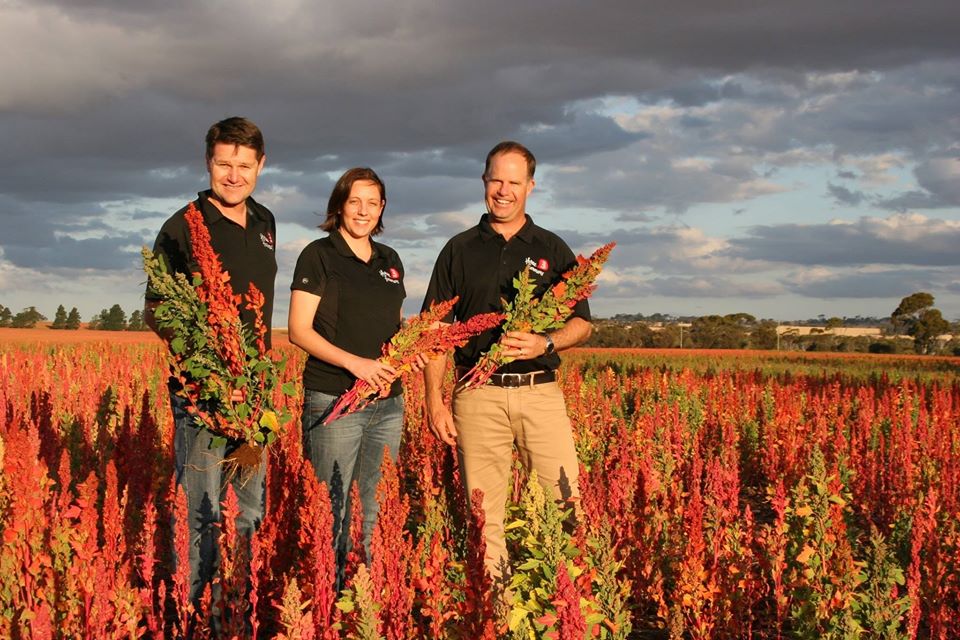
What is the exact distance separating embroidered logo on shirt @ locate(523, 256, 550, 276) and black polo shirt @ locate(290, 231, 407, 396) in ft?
2.54

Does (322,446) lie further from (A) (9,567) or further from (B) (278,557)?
(A) (9,567)

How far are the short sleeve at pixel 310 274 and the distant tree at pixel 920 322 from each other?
182 ft

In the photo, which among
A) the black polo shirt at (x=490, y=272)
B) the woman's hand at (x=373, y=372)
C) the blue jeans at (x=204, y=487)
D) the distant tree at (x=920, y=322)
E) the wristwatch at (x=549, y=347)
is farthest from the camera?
the distant tree at (x=920, y=322)

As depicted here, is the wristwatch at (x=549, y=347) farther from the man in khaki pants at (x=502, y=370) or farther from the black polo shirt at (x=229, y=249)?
the black polo shirt at (x=229, y=249)

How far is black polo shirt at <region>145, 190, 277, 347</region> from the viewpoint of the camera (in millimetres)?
3494

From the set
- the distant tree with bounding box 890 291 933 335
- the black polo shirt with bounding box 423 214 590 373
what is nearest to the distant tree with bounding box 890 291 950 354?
the distant tree with bounding box 890 291 933 335

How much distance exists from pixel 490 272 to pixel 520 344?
0.49 meters

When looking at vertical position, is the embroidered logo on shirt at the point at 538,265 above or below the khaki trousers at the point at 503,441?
above

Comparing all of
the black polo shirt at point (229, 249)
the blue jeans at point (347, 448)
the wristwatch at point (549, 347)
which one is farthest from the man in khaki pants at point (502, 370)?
the black polo shirt at point (229, 249)

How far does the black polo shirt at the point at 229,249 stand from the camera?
11.5 feet

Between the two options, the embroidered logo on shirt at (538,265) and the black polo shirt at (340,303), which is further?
the embroidered logo on shirt at (538,265)

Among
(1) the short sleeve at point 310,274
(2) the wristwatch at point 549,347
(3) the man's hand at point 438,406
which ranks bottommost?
(3) the man's hand at point 438,406

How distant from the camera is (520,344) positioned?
381 centimetres

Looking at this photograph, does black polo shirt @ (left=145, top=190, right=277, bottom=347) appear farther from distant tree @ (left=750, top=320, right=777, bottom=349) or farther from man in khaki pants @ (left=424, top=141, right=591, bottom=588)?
distant tree @ (left=750, top=320, right=777, bottom=349)
